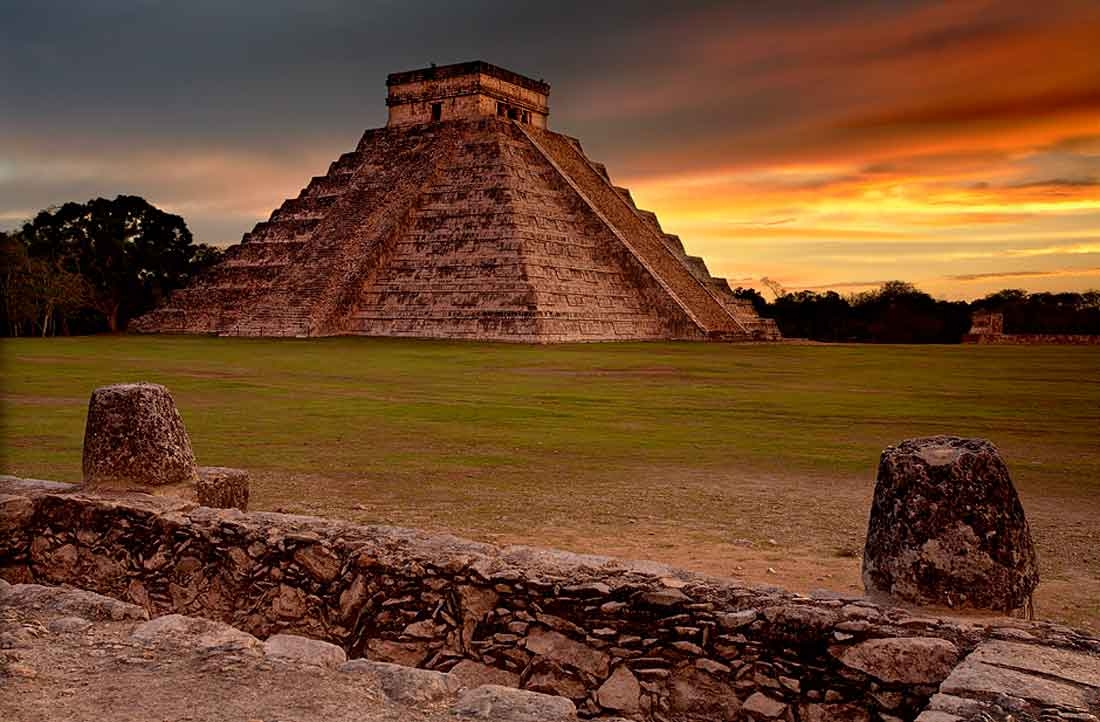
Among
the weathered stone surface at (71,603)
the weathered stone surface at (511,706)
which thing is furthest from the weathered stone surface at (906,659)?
the weathered stone surface at (71,603)

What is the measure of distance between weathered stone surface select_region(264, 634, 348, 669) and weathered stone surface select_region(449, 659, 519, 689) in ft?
2.93

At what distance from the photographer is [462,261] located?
3975 centimetres

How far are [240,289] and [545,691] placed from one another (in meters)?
44.1

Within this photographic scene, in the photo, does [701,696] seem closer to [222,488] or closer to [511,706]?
[511,706]

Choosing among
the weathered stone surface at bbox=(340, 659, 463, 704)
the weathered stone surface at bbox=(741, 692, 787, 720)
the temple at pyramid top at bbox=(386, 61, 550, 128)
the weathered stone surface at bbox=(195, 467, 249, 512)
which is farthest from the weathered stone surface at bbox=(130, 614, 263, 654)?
the temple at pyramid top at bbox=(386, 61, 550, 128)

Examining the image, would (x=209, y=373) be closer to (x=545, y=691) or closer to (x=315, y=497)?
(x=315, y=497)

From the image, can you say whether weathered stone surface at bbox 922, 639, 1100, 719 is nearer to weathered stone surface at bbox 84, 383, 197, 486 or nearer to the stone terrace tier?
weathered stone surface at bbox 84, 383, 197, 486

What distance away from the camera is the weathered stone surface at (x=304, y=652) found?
4.02m

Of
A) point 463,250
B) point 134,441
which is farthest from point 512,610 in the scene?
point 463,250

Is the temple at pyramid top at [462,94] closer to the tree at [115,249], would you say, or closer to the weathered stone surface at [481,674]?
the tree at [115,249]

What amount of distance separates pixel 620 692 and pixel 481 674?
0.77m

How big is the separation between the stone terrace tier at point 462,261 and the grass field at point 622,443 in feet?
44.6

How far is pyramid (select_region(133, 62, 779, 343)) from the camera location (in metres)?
38.1

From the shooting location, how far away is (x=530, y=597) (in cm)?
480
